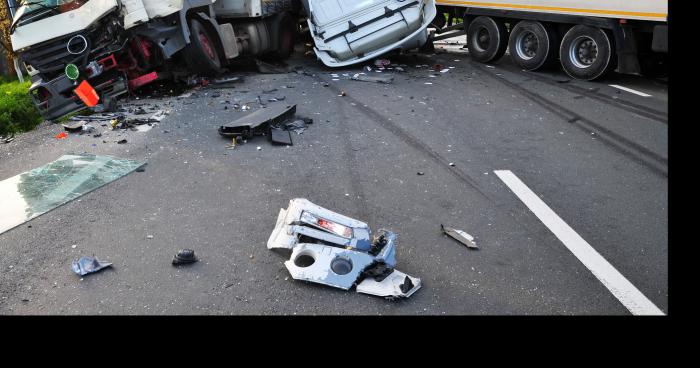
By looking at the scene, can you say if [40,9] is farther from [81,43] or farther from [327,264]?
[327,264]

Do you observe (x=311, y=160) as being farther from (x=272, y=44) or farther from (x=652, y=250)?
(x=272, y=44)

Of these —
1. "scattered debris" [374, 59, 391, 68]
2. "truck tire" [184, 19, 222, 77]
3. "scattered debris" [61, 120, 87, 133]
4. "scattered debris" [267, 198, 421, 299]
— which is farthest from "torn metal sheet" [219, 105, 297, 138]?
"scattered debris" [374, 59, 391, 68]

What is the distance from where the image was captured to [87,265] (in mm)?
3838

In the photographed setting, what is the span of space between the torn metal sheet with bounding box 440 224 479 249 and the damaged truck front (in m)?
6.26

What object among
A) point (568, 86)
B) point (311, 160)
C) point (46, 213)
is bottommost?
point (568, 86)

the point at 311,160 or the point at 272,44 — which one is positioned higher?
the point at 272,44

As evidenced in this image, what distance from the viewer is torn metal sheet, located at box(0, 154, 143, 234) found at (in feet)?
16.0

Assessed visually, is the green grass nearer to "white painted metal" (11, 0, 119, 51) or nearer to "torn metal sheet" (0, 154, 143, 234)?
"white painted metal" (11, 0, 119, 51)

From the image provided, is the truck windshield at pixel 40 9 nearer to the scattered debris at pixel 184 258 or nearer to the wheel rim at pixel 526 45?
the scattered debris at pixel 184 258

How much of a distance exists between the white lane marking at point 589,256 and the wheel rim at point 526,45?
251 inches

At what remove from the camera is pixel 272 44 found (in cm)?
1237

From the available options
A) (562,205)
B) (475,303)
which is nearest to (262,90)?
(562,205)

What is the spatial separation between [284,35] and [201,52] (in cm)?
349

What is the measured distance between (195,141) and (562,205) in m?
4.40
